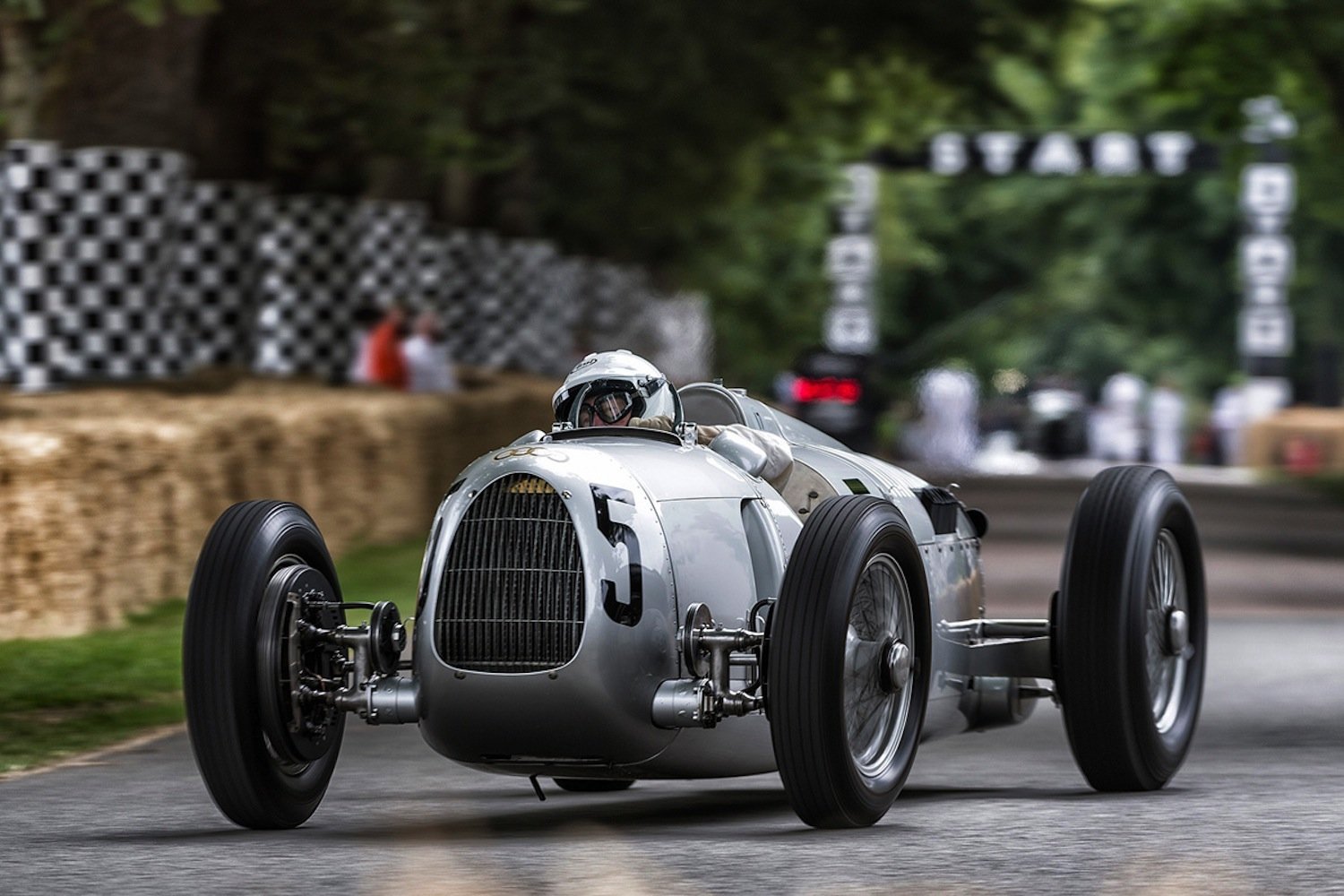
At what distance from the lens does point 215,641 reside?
7.70m

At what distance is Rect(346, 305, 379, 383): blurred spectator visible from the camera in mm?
23531

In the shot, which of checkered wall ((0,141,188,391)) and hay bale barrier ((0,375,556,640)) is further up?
checkered wall ((0,141,188,391))

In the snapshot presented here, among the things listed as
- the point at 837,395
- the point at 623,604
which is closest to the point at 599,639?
the point at 623,604

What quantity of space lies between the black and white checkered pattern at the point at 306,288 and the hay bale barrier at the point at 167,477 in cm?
193

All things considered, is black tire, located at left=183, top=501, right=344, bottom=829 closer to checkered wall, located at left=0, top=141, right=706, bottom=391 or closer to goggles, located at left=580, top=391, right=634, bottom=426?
goggles, located at left=580, top=391, right=634, bottom=426

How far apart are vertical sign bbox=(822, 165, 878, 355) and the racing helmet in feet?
115

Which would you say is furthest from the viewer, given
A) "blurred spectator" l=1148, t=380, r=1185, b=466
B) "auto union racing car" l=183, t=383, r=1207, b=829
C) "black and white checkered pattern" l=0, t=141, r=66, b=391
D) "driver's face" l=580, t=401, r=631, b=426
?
"blurred spectator" l=1148, t=380, r=1185, b=466

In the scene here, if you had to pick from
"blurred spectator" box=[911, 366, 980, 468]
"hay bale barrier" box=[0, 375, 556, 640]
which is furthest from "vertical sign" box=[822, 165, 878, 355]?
"hay bale barrier" box=[0, 375, 556, 640]

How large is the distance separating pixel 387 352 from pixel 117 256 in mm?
4280

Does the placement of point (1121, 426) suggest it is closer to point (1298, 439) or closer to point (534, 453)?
point (1298, 439)

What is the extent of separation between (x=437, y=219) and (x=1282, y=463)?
65.6 feet

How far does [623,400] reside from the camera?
855cm

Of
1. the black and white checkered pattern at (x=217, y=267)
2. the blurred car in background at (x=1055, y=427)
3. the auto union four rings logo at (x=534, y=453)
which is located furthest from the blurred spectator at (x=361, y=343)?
the blurred car in background at (x=1055, y=427)

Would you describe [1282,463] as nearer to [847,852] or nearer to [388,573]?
[388,573]
